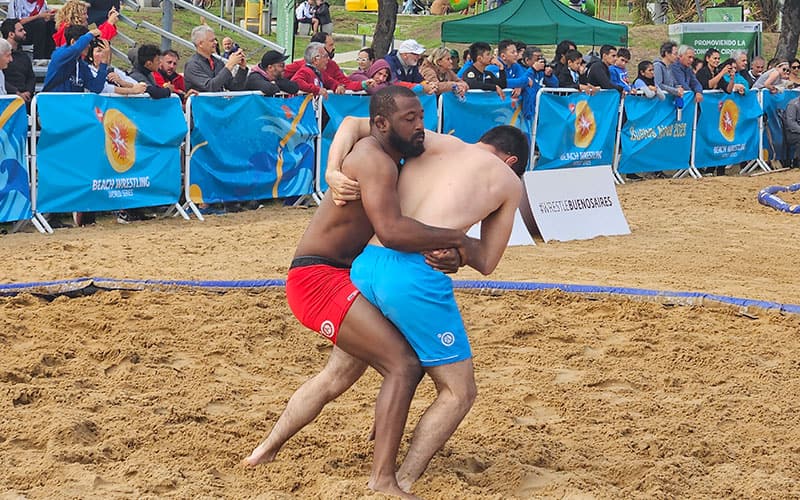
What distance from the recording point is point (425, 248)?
15.1 feet

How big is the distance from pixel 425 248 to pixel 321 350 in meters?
2.83

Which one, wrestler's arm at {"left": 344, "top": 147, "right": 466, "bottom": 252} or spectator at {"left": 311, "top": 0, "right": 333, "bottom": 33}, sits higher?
wrestler's arm at {"left": 344, "top": 147, "right": 466, "bottom": 252}

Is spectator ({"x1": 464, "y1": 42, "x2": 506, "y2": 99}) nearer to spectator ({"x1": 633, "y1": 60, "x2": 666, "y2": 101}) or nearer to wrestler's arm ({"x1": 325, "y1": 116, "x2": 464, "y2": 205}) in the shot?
spectator ({"x1": 633, "y1": 60, "x2": 666, "y2": 101})

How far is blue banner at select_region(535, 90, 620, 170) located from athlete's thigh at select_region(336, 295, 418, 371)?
1123 cm

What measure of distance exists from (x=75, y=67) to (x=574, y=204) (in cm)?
514

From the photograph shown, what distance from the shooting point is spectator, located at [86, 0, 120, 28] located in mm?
15359

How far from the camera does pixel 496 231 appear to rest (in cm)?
485

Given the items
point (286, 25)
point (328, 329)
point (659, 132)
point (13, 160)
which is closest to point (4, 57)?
point (13, 160)

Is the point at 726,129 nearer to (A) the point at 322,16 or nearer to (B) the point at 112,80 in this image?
(A) the point at 322,16

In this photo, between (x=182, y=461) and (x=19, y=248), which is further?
(x=19, y=248)

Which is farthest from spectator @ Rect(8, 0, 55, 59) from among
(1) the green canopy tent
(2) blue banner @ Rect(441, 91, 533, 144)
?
(1) the green canopy tent

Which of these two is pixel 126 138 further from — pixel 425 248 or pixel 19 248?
pixel 425 248

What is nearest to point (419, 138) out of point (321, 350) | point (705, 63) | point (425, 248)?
point (425, 248)

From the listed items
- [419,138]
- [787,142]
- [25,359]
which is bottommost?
[787,142]
